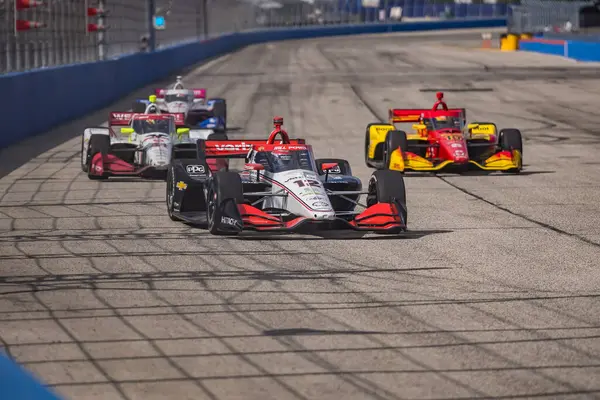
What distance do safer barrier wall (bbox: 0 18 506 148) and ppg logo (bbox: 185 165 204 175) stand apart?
33.8ft

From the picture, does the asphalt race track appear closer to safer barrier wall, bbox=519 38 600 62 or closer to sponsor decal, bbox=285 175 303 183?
sponsor decal, bbox=285 175 303 183

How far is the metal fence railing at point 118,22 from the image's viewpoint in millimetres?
27453

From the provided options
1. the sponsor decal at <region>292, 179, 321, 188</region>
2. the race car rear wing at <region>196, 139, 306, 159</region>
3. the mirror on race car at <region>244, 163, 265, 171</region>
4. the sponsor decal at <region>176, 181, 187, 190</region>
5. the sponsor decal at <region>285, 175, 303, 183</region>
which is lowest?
the sponsor decal at <region>176, 181, 187, 190</region>

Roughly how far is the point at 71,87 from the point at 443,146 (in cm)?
1494

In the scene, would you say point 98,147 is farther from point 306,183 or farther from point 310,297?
point 310,297

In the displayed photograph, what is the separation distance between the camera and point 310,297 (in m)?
10.0

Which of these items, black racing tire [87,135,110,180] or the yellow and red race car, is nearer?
black racing tire [87,135,110,180]

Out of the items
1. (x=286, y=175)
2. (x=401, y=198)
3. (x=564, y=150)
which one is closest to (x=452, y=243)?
(x=401, y=198)

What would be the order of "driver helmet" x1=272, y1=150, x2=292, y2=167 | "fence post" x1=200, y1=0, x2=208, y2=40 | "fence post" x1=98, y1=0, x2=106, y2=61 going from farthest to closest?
"fence post" x1=200, y1=0, x2=208, y2=40
"fence post" x1=98, y1=0, x2=106, y2=61
"driver helmet" x1=272, y1=150, x2=292, y2=167

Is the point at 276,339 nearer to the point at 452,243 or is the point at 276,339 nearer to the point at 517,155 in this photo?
the point at 452,243

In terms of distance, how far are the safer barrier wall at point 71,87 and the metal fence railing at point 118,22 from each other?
1.70 ft

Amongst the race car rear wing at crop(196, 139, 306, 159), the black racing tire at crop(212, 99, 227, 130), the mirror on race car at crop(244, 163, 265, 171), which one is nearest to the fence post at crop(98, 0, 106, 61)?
the black racing tire at crop(212, 99, 227, 130)

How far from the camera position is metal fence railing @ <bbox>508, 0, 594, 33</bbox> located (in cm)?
7406

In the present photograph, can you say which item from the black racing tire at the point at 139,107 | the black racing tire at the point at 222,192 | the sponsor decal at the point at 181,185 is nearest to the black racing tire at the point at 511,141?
the sponsor decal at the point at 181,185
